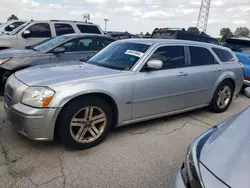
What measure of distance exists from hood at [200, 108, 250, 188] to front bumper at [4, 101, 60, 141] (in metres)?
1.91

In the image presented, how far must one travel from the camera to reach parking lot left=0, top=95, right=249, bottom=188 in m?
2.66

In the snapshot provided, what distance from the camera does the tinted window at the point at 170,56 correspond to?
4.01 m

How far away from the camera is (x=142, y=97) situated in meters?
3.71

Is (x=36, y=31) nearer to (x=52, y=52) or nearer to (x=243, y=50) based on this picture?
(x=52, y=52)

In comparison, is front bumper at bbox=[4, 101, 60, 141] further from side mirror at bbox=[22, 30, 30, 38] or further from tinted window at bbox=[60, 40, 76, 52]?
side mirror at bbox=[22, 30, 30, 38]

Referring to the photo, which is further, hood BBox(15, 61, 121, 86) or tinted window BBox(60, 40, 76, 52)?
tinted window BBox(60, 40, 76, 52)

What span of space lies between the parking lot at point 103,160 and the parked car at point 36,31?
4.87m

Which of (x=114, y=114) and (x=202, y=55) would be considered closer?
(x=114, y=114)

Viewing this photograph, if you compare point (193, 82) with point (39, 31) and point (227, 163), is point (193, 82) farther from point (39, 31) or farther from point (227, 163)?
point (39, 31)

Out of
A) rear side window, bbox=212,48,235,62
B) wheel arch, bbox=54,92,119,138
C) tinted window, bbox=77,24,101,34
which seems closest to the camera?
wheel arch, bbox=54,92,119,138

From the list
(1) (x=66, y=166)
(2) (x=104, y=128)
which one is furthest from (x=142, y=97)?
(1) (x=66, y=166)

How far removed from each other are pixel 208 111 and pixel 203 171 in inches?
157

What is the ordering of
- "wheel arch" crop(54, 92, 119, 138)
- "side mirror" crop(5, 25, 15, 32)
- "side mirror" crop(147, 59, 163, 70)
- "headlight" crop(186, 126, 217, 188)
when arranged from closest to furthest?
"headlight" crop(186, 126, 217, 188)
"wheel arch" crop(54, 92, 119, 138)
"side mirror" crop(147, 59, 163, 70)
"side mirror" crop(5, 25, 15, 32)

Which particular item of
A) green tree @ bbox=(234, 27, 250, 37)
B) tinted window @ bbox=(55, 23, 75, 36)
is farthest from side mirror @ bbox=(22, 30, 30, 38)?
green tree @ bbox=(234, 27, 250, 37)
